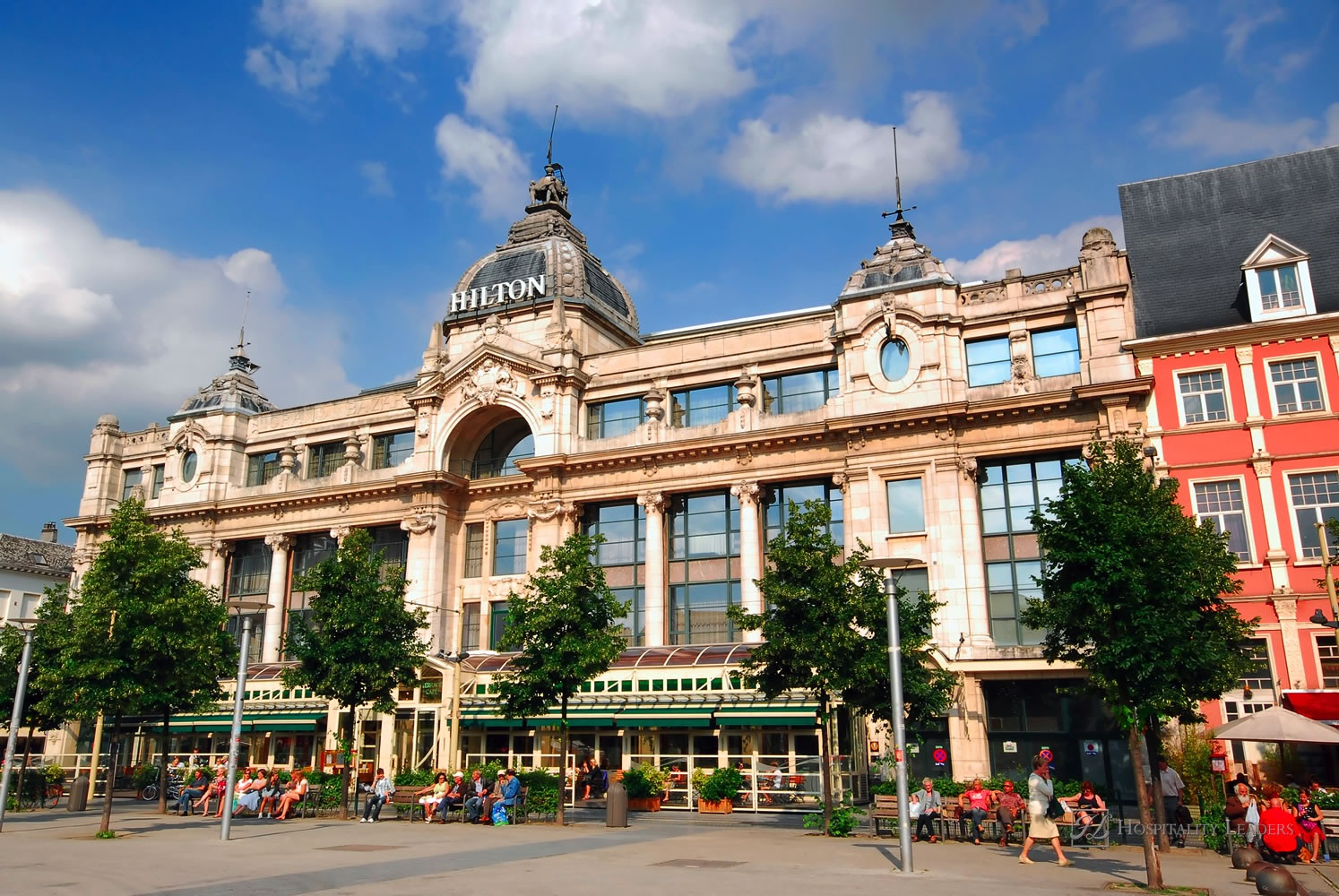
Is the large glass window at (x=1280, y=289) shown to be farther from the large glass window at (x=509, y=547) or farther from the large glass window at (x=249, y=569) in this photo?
the large glass window at (x=249, y=569)

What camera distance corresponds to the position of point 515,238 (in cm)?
5144

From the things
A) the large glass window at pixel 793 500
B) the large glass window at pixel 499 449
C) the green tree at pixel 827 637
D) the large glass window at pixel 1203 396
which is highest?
the large glass window at pixel 499 449

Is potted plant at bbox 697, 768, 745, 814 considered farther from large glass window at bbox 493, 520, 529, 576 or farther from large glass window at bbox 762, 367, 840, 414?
large glass window at bbox 493, 520, 529, 576

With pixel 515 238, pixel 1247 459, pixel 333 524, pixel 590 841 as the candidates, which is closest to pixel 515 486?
pixel 333 524

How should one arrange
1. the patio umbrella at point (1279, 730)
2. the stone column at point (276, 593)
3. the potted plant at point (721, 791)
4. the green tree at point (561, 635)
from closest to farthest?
the patio umbrella at point (1279, 730) < the green tree at point (561, 635) < the potted plant at point (721, 791) < the stone column at point (276, 593)

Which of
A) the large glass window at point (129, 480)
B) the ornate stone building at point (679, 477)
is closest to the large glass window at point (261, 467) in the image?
the ornate stone building at point (679, 477)

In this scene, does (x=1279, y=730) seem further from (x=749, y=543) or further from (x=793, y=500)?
(x=749, y=543)

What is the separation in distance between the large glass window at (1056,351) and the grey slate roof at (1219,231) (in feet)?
6.88

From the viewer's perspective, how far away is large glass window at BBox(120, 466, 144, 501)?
55.5 metres

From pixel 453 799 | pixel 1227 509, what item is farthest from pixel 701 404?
pixel 1227 509

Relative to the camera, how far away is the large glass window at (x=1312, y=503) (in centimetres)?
3103

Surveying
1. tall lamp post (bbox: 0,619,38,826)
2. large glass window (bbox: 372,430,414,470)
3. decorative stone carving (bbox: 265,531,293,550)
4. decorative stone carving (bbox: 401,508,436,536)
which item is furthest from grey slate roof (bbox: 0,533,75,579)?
tall lamp post (bbox: 0,619,38,826)

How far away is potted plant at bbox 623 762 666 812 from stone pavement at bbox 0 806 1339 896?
16.1ft

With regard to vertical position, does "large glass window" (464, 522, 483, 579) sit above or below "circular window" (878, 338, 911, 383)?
below
